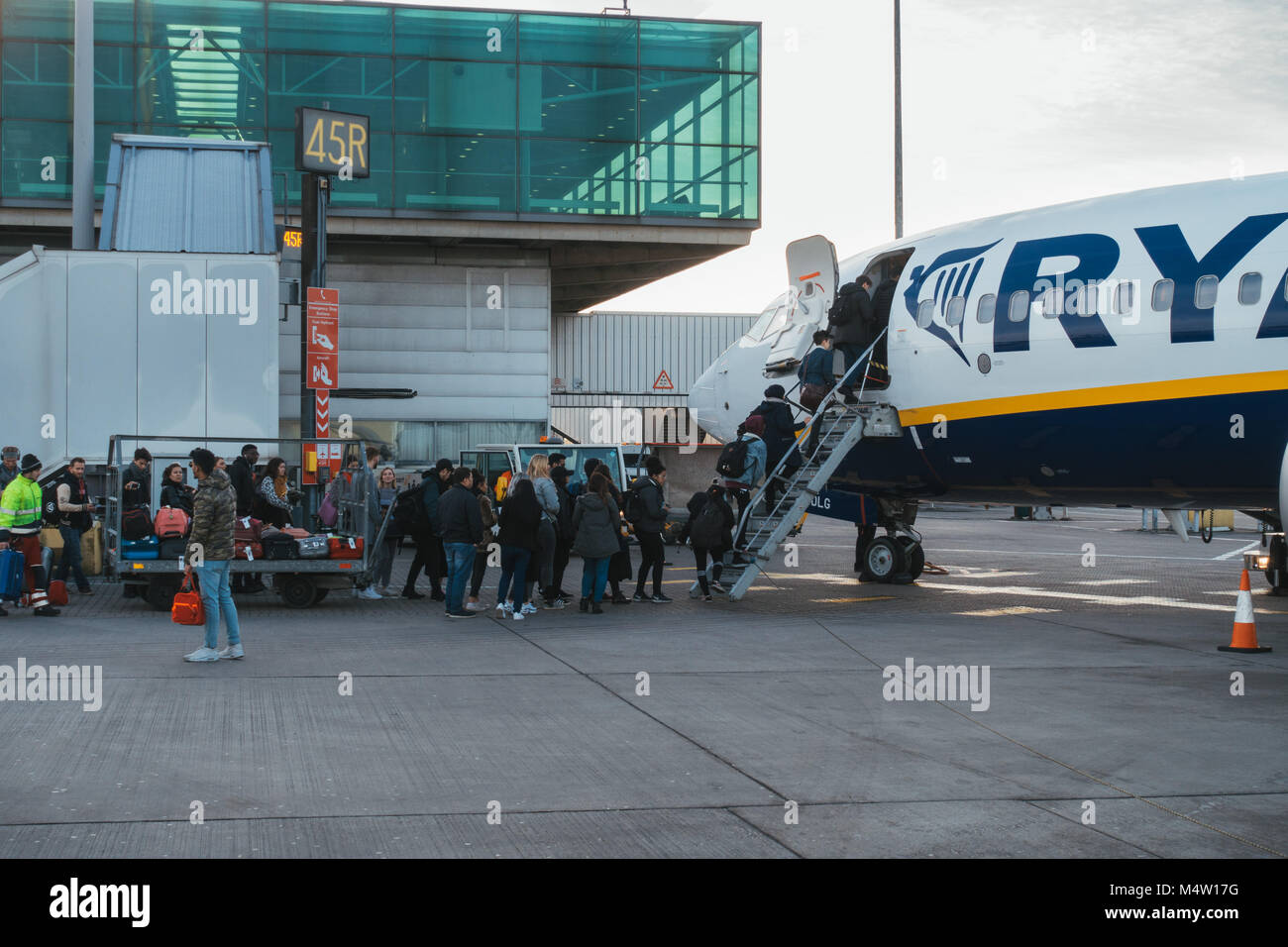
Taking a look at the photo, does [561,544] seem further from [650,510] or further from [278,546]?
[278,546]

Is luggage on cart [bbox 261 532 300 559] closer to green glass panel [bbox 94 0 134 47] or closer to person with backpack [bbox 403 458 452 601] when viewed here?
person with backpack [bbox 403 458 452 601]

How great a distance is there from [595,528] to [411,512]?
9.45ft

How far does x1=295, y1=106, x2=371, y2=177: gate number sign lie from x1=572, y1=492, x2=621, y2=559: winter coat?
1076 centimetres

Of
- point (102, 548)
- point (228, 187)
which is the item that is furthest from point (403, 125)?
point (102, 548)

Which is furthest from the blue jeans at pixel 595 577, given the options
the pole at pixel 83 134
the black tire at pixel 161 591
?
the pole at pixel 83 134

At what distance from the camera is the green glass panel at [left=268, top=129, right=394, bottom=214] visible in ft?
99.1

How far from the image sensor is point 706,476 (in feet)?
138

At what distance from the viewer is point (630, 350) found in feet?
148

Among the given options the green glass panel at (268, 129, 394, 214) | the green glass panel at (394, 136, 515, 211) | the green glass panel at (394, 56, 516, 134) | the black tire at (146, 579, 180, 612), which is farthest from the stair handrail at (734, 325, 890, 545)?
the green glass panel at (394, 56, 516, 134)

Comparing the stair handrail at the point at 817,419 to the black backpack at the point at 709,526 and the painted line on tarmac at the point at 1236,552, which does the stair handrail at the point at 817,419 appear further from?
the painted line on tarmac at the point at 1236,552

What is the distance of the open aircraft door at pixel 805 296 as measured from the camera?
1819 cm

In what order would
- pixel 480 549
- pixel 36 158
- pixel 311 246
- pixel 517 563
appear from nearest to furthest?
A: pixel 517 563
pixel 480 549
pixel 311 246
pixel 36 158

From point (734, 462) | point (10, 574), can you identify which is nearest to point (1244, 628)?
point (734, 462)
